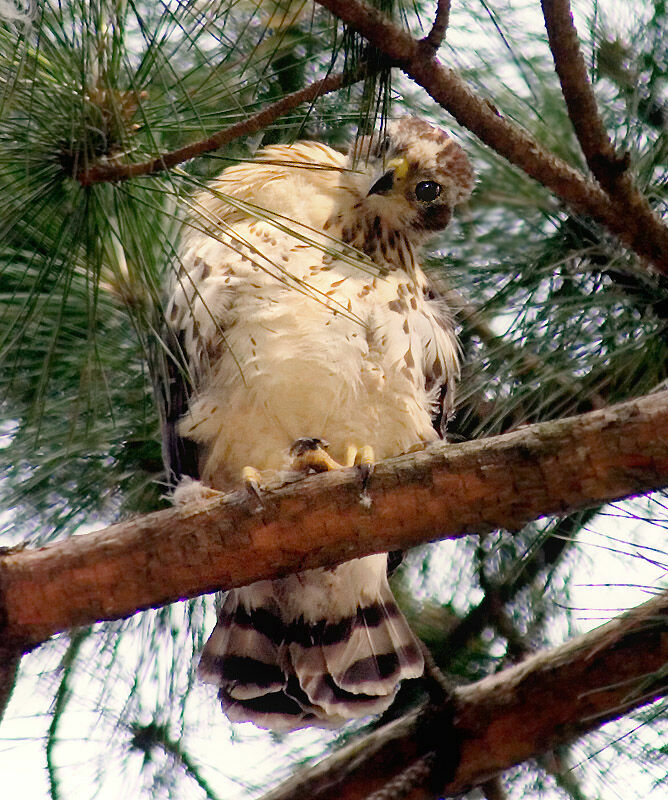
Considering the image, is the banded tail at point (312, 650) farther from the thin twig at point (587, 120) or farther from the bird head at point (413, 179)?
the thin twig at point (587, 120)

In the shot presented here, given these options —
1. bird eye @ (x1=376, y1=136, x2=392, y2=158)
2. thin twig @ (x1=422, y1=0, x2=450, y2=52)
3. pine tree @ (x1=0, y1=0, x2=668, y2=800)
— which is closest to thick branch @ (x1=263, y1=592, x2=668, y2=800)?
pine tree @ (x1=0, y1=0, x2=668, y2=800)

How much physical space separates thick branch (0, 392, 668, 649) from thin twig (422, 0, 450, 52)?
62cm

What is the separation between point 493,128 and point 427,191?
0.80 m

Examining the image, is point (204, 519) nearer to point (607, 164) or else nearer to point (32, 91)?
point (32, 91)

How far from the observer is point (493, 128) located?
5.45ft

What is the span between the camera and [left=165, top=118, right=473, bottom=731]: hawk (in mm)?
2266

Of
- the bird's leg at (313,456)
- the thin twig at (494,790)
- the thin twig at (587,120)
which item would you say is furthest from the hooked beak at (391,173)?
the thin twig at (494,790)

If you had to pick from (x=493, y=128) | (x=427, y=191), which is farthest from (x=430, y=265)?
(x=493, y=128)

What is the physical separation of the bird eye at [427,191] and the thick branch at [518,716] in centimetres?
106

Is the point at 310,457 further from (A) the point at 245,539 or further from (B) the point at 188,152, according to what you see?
(B) the point at 188,152

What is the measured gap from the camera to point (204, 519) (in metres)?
1.81

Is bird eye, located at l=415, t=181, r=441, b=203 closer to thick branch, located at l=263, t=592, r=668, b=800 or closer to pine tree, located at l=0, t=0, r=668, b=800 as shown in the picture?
pine tree, located at l=0, t=0, r=668, b=800

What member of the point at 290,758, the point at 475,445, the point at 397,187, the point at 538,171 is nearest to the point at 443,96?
the point at 538,171

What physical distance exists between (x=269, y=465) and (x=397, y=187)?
73 cm
